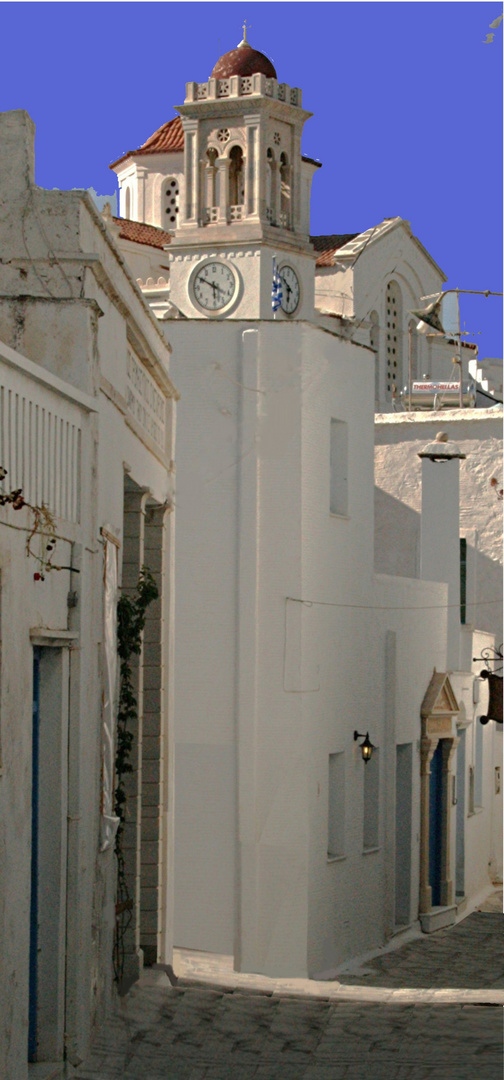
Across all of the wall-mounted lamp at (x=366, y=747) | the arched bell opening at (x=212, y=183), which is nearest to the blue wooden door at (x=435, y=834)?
the wall-mounted lamp at (x=366, y=747)

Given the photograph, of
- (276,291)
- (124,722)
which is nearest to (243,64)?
(276,291)

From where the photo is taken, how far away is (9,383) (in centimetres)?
866

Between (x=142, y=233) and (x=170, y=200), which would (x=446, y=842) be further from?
(x=170, y=200)

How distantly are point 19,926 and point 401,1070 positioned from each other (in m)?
2.54

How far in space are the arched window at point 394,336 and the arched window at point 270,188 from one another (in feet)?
21.6

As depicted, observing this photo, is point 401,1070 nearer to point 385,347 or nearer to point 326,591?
point 326,591

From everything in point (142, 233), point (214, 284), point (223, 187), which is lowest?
point (214, 284)

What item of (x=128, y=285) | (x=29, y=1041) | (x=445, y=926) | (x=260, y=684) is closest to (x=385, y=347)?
(x=445, y=926)

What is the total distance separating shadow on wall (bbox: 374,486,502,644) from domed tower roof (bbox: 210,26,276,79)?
2768 cm

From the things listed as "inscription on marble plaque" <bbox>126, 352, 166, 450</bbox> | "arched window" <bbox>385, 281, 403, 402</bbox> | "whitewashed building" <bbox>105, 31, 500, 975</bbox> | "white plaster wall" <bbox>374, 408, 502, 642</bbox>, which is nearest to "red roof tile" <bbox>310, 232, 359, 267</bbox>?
"arched window" <bbox>385, 281, 403, 402</bbox>

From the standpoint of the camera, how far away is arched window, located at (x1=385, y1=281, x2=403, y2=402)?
58.5m

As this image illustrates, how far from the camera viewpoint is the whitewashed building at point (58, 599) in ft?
28.4

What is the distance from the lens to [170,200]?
59.9 m

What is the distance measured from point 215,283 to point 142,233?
6059 millimetres
